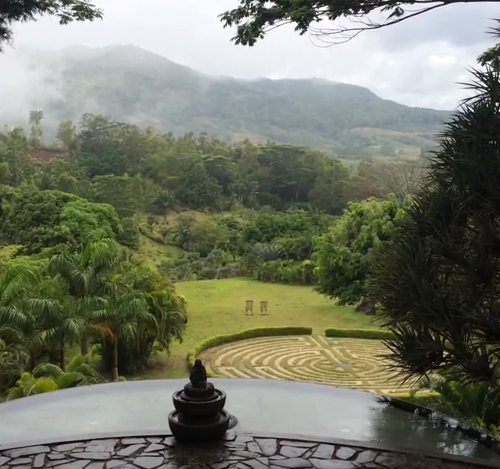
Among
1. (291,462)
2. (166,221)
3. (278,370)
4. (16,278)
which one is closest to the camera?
(291,462)

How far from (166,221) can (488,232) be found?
2895 centimetres

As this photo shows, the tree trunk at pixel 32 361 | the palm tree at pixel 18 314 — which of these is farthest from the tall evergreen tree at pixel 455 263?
the tree trunk at pixel 32 361

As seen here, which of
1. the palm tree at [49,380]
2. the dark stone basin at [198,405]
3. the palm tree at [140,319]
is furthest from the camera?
the palm tree at [140,319]

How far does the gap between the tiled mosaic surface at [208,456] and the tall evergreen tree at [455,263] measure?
2.22ft

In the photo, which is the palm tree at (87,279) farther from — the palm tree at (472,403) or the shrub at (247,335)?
the palm tree at (472,403)

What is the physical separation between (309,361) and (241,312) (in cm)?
517

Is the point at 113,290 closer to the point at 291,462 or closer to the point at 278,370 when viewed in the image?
the point at 278,370

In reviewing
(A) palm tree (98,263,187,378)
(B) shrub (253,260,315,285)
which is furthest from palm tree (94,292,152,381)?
(B) shrub (253,260,315,285)

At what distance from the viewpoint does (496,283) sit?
10.9 ft

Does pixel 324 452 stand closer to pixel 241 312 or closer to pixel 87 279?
pixel 87 279

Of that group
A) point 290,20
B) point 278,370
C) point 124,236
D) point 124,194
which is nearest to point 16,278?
point 278,370

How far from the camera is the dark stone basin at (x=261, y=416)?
4.07 m

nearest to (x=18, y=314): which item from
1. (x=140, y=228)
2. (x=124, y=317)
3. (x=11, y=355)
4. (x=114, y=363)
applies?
(x=11, y=355)

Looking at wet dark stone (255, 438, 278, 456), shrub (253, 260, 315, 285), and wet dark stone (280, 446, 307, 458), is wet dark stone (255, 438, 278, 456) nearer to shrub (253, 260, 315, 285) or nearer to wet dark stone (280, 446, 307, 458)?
wet dark stone (280, 446, 307, 458)
